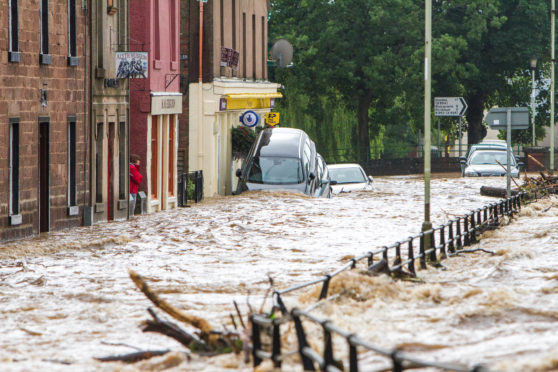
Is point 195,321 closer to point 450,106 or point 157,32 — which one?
point 157,32

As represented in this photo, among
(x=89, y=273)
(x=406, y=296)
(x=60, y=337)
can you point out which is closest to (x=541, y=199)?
(x=89, y=273)

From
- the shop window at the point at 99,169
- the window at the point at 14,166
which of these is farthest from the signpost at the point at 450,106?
the window at the point at 14,166

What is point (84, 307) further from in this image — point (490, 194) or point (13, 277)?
point (490, 194)

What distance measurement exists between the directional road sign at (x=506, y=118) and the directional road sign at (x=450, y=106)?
33.0m

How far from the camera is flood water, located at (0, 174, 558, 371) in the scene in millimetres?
11320

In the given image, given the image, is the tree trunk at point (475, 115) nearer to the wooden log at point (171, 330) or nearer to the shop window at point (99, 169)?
the shop window at point (99, 169)

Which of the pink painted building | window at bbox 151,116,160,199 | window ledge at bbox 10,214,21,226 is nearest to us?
window ledge at bbox 10,214,21,226

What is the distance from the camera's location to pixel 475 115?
71.8 meters

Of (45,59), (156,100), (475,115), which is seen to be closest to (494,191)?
(156,100)

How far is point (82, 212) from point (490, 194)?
46.4ft

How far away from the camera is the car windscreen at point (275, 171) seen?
116ft

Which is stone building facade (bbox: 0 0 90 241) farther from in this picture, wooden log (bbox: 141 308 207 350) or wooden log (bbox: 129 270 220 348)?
wooden log (bbox: 141 308 207 350)

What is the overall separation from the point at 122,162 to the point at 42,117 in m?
6.59

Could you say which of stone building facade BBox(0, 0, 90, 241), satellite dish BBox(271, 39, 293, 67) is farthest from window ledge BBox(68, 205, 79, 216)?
satellite dish BBox(271, 39, 293, 67)
